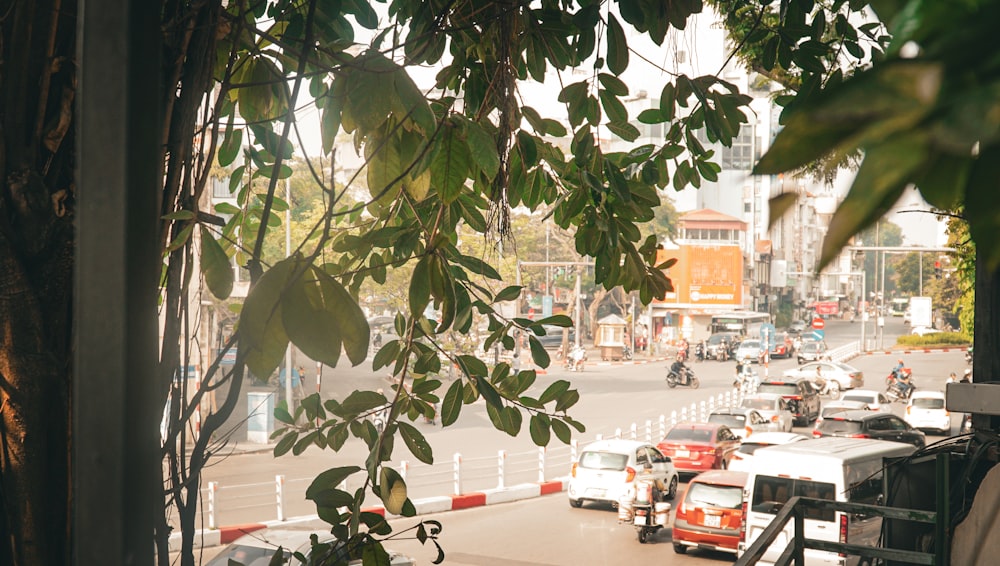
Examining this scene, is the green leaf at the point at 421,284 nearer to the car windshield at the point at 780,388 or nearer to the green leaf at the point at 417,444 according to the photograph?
the green leaf at the point at 417,444

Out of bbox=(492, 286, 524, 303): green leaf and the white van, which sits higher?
bbox=(492, 286, 524, 303): green leaf

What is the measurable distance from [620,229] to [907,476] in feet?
8.53

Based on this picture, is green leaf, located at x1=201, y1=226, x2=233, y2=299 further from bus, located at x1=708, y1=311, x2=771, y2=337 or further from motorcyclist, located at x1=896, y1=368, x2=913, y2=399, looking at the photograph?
bus, located at x1=708, y1=311, x2=771, y2=337

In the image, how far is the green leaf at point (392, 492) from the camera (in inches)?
80.5

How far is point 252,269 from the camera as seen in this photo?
1683mm

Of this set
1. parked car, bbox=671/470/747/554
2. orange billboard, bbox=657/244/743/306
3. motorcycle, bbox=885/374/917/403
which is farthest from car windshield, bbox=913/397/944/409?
orange billboard, bbox=657/244/743/306

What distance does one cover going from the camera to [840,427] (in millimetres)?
19438

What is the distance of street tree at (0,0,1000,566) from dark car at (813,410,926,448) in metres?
17.5

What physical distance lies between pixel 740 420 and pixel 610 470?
22.6 feet

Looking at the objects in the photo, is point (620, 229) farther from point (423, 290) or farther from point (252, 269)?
point (252, 269)

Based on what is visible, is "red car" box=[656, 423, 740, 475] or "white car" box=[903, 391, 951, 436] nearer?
"red car" box=[656, 423, 740, 475]

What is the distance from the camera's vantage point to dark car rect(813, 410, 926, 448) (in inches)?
763

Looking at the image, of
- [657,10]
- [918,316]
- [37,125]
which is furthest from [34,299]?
[918,316]

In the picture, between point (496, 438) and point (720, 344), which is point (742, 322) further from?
point (496, 438)
